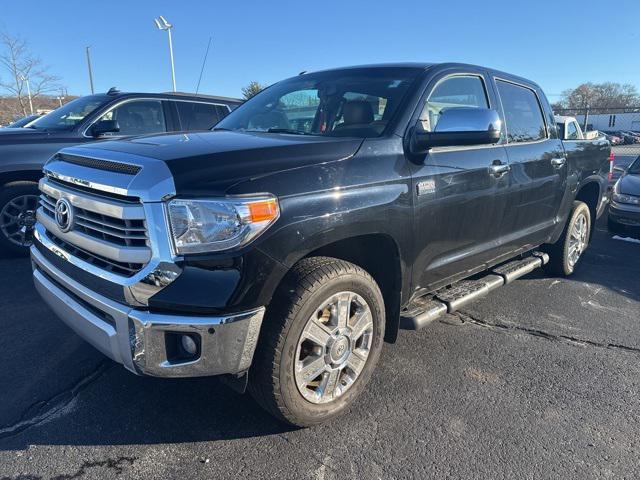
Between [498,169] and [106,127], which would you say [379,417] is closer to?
[498,169]

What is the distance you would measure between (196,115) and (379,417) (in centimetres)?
520

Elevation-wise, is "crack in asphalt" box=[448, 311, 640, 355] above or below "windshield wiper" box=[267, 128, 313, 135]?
below

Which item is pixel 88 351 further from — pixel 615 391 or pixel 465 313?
→ pixel 615 391

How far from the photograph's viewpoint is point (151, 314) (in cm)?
212

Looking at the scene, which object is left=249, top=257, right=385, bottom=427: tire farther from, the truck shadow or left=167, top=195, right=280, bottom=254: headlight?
left=167, top=195, right=280, bottom=254: headlight

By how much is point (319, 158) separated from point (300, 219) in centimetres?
39

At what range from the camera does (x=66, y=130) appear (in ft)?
18.7

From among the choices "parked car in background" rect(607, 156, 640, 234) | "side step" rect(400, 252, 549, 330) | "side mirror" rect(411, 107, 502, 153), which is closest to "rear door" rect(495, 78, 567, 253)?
"side step" rect(400, 252, 549, 330)

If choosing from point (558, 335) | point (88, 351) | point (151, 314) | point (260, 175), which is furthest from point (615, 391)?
point (88, 351)

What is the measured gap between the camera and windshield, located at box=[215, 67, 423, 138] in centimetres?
310

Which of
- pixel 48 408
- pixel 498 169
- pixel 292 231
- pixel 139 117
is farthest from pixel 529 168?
pixel 139 117

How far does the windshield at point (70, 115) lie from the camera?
19.1 feet

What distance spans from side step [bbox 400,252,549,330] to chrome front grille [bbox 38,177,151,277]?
1.65 metres

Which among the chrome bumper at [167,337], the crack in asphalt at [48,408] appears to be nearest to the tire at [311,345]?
the chrome bumper at [167,337]
